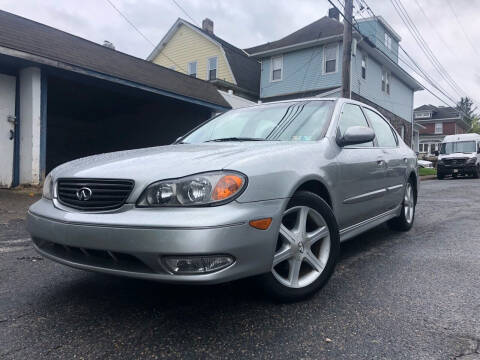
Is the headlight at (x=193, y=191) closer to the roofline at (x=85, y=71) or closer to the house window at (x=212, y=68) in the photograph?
the roofline at (x=85, y=71)

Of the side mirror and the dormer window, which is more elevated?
the dormer window

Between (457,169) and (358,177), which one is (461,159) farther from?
(358,177)

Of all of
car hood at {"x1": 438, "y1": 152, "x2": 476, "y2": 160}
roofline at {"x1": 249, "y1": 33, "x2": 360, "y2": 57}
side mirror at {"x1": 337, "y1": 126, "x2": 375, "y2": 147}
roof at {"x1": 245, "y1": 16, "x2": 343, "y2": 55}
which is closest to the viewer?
side mirror at {"x1": 337, "y1": 126, "x2": 375, "y2": 147}

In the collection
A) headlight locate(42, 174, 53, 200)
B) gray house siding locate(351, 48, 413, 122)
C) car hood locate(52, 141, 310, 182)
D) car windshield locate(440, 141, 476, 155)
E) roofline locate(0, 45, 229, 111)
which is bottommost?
headlight locate(42, 174, 53, 200)

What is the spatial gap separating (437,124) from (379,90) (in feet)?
113

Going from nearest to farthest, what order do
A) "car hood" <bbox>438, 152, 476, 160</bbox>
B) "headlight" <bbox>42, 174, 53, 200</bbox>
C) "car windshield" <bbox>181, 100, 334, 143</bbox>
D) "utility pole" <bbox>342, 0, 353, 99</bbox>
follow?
"headlight" <bbox>42, 174, 53, 200</bbox>, "car windshield" <bbox>181, 100, 334, 143</bbox>, "utility pole" <bbox>342, 0, 353, 99</bbox>, "car hood" <bbox>438, 152, 476, 160</bbox>

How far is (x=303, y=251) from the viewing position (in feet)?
8.36

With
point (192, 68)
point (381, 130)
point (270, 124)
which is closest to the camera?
point (270, 124)

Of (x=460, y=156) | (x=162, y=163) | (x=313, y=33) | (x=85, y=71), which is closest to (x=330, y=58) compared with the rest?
(x=313, y=33)

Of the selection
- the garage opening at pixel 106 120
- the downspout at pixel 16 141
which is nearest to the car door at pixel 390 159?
the downspout at pixel 16 141

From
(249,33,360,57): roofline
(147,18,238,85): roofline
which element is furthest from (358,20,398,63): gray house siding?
(147,18,238,85): roofline

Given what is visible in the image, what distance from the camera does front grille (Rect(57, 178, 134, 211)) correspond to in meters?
2.19

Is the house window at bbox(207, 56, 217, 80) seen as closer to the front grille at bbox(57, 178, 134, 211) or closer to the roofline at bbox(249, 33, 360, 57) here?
the roofline at bbox(249, 33, 360, 57)

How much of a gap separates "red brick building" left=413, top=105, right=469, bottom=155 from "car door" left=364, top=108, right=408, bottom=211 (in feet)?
163
